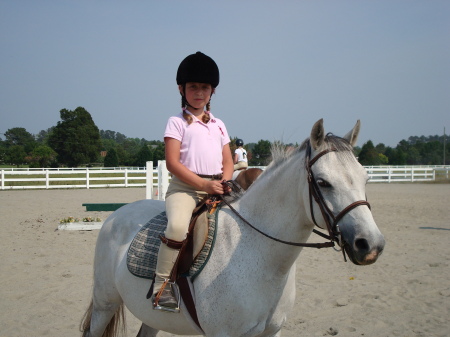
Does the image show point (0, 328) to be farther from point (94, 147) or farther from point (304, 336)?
point (94, 147)

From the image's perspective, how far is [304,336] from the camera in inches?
171

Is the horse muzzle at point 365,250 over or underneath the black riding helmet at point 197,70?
underneath

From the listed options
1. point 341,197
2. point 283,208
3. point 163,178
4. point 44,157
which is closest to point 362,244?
point 341,197

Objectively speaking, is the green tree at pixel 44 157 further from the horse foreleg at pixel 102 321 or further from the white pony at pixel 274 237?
the white pony at pixel 274 237

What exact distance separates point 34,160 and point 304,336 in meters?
54.7

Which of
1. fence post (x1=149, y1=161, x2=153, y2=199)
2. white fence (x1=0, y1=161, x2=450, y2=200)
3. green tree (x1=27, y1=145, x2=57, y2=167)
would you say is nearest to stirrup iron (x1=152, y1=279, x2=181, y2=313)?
fence post (x1=149, y1=161, x2=153, y2=199)

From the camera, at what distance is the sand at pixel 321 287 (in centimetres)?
459

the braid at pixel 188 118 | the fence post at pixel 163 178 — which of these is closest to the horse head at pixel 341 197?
the braid at pixel 188 118

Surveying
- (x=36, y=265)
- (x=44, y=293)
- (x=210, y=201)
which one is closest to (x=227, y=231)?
(x=210, y=201)

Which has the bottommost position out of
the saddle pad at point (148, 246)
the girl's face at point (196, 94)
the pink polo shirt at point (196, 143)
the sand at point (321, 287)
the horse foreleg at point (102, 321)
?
the sand at point (321, 287)

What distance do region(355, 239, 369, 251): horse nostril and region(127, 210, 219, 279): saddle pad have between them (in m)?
1.00

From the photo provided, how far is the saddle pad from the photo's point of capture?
269 centimetres

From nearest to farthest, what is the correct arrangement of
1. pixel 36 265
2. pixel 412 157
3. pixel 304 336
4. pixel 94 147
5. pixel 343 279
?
pixel 304 336 → pixel 343 279 → pixel 36 265 → pixel 94 147 → pixel 412 157

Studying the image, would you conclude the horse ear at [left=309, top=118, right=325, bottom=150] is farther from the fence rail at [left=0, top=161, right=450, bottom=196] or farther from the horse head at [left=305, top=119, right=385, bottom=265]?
the fence rail at [left=0, top=161, right=450, bottom=196]
